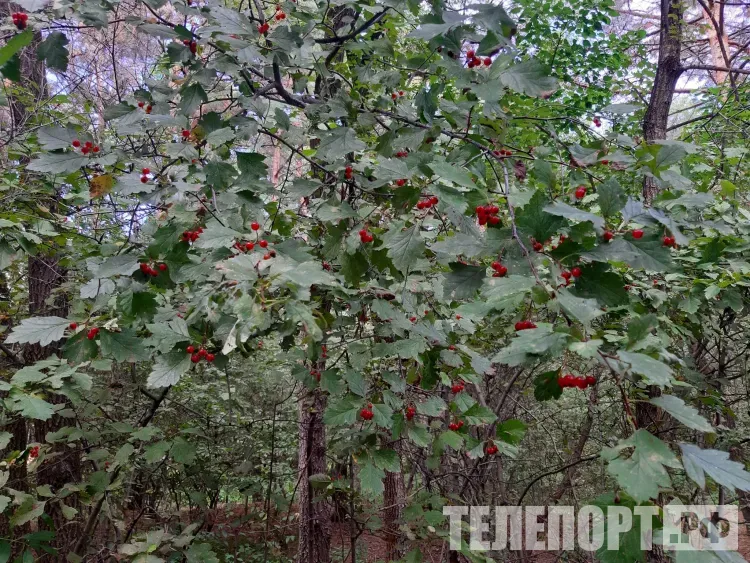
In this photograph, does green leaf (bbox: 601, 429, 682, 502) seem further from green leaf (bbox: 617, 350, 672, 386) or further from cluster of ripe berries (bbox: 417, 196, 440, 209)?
cluster of ripe berries (bbox: 417, 196, 440, 209)

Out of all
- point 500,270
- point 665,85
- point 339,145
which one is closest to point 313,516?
point 339,145

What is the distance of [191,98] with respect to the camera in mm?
1729

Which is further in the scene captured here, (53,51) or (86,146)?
(53,51)

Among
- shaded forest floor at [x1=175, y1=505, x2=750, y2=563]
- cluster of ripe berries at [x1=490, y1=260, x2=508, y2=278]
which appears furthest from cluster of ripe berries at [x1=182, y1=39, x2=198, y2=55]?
shaded forest floor at [x1=175, y1=505, x2=750, y2=563]

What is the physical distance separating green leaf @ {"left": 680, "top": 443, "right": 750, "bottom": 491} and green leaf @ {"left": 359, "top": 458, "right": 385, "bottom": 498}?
1005 mm

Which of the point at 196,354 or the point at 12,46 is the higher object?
the point at 12,46

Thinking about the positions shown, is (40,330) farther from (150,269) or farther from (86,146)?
(86,146)

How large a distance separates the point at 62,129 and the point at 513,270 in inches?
61.1

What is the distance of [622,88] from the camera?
589cm

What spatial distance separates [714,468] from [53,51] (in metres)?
2.37

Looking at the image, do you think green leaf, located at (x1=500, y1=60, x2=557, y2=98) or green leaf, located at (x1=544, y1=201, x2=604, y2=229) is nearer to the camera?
green leaf, located at (x1=544, y1=201, x2=604, y2=229)

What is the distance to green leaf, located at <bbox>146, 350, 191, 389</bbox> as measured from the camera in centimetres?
147

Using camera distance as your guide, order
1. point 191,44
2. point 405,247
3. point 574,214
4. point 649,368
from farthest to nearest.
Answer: point 191,44
point 405,247
point 574,214
point 649,368

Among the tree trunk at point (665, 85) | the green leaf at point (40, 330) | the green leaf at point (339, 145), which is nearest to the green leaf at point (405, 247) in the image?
the green leaf at point (339, 145)
